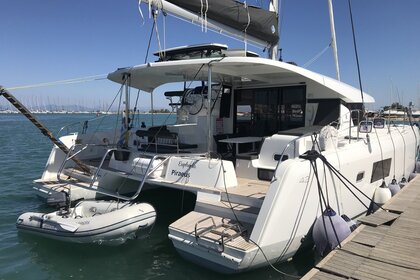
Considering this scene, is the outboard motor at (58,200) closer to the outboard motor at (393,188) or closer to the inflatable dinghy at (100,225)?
the inflatable dinghy at (100,225)

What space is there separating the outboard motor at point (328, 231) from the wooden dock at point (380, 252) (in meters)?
0.13

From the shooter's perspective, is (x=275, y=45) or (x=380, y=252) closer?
(x=380, y=252)

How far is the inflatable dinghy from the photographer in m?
5.79

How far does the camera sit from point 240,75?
817 centimetres

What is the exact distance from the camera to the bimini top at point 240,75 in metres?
6.54

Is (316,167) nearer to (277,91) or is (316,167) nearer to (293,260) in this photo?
(293,260)

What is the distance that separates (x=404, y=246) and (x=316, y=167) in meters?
1.57

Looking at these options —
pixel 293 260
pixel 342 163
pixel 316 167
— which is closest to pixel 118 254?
pixel 293 260

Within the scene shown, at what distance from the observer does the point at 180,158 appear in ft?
22.2

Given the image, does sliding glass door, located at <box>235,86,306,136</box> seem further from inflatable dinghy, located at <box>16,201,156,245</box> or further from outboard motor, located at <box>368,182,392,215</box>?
inflatable dinghy, located at <box>16,201,156,245</box>

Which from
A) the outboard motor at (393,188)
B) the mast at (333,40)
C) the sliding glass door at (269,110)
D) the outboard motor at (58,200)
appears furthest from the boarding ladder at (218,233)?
the mast at (333,40)

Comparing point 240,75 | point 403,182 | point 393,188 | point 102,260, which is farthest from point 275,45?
point 102,260

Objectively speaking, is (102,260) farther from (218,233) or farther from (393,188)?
(393,188)

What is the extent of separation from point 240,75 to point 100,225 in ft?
14.6
